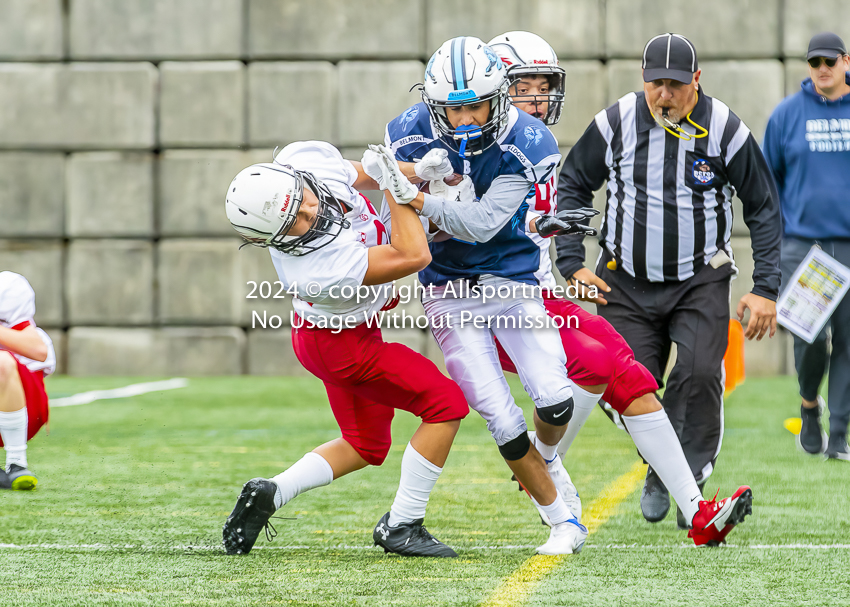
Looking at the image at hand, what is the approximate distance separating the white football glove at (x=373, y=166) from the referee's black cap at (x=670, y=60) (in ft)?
3.68

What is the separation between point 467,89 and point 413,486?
124 cm

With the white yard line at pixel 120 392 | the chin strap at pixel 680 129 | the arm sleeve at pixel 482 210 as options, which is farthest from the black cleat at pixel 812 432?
the white yard line at pixel 120 392

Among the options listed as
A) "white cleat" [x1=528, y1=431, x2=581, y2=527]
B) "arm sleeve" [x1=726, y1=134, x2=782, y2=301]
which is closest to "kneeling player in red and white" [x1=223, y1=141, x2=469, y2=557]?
"white cleat" [x1=528, y1=431, x2=581, y2=527]

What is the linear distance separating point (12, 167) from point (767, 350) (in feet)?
22.4

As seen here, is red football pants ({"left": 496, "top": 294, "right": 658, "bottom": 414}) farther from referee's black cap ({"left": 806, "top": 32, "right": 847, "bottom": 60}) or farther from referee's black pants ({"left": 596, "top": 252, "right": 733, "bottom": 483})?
referee's black cap ({"left": 806, "top": 32, "right": 847, "bottom": 60})

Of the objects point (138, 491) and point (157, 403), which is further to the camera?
point (157, 403)

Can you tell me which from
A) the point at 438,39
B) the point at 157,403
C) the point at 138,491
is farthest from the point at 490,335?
the point at 438,39

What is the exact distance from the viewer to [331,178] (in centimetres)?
335

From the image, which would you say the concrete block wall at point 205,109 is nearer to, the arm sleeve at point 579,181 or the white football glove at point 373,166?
the arm sleeve at point 579,181

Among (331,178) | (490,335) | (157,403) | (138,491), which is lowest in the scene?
(157,403)

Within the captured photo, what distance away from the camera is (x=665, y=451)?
11.6ft

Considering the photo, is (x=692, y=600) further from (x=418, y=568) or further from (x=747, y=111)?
(x=747, y=111)

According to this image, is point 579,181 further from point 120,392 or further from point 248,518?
point 120,392

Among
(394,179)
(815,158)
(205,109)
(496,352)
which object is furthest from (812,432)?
(205,109)
